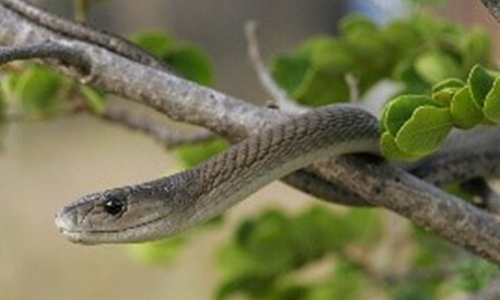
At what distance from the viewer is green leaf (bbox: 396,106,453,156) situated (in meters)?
1.35

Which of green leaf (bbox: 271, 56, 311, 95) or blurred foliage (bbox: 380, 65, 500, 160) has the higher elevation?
green leaf (bbox: 271, 56, 311, 95)

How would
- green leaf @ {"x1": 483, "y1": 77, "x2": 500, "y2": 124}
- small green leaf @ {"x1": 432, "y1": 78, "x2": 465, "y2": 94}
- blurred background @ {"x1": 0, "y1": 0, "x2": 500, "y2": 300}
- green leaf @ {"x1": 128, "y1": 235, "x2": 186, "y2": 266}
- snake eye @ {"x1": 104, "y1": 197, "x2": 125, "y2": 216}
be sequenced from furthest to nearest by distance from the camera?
blurred background @ {"x1": 0, "y1": 0, "x2": 500, "y2": 300}, green leaf @ {"x1": 128, "y1": 235, "x2": 186, "y2": 266}, snake eye @ {"x1": 104, "y1": 197, "x2": 125, "y2": 216}, small green leaf @ {"x1": 432, "y1": 78, "x2": 465, "y2": 94}, green leaf @ {"x1": 483, "y1": 77, "x2": 500, "y2": 124}

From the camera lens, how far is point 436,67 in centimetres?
197

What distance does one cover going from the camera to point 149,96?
1521mm

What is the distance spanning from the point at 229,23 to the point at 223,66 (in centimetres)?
40

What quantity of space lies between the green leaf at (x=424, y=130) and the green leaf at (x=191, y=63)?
678 millimetres

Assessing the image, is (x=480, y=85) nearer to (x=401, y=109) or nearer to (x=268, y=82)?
(x=401, y=109)

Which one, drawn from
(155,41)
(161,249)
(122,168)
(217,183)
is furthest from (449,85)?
(122,168)

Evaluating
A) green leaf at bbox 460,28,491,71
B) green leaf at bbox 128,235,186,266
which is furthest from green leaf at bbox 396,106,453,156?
green leaf at bbox 128,235,186,266

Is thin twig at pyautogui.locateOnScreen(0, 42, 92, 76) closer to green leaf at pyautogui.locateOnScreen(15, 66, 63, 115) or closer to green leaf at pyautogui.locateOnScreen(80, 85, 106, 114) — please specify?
green leaf at pyautogui.locateOnScreen(80, 85, 106, 114)

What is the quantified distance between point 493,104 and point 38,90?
965 mm

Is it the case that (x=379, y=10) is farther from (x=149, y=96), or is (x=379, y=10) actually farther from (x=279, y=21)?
(x=279, y=21)

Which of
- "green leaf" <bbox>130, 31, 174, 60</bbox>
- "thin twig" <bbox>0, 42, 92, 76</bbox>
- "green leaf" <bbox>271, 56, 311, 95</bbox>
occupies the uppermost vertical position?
"green leaf" <bbox>130, 31, 174, 60</bbox>

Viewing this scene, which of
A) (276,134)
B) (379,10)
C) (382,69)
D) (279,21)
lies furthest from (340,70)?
(279,21)
